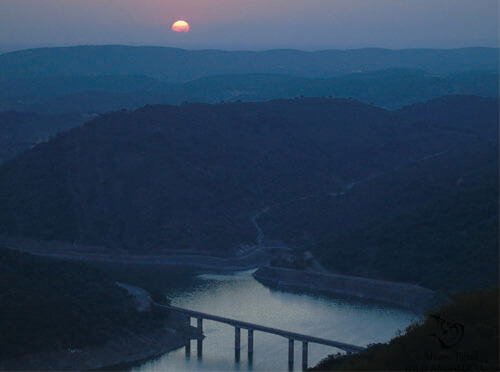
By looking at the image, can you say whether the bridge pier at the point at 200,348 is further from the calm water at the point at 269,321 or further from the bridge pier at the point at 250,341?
the bridge pier at the point at 250,341

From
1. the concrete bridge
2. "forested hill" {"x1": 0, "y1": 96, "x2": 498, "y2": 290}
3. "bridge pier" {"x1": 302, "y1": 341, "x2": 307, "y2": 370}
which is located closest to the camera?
"bridge pier" {"x1": 302, "y1": 341, "x2": 307, "y2": 370}

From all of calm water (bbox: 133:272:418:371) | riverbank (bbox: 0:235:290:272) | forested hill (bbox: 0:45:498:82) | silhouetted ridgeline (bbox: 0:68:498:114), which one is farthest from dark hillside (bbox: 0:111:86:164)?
forested hill (bbox: 0:45:498:82)

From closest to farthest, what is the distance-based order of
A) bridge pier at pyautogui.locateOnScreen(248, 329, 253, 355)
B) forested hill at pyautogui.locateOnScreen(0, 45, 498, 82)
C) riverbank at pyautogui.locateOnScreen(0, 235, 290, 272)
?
bridge pier at pyautogui.locateOnScreen(248, 329, 253, 355), riverbank at pyautogui.locateOnScreen(0, 235, 290, 272), forested hill at pyautogui.locateOnScreen(0, 45, 498, 82)

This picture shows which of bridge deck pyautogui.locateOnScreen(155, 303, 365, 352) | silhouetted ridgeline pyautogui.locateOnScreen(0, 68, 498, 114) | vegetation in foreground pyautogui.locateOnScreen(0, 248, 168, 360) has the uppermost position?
silhouetted ridgeline pyautogui.locateOnScreen(0, 68, 498, 114)

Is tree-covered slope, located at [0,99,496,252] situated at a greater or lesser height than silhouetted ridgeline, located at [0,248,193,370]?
greater

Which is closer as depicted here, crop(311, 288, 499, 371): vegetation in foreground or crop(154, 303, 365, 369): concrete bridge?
crop(311, 288, 499, 371): vegetation in foreground

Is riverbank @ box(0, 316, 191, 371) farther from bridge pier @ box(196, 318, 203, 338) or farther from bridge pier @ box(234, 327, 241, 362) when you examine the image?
bridge pier @ box(234, 327, 241, 362)

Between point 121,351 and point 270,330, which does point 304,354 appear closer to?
point 270,330
